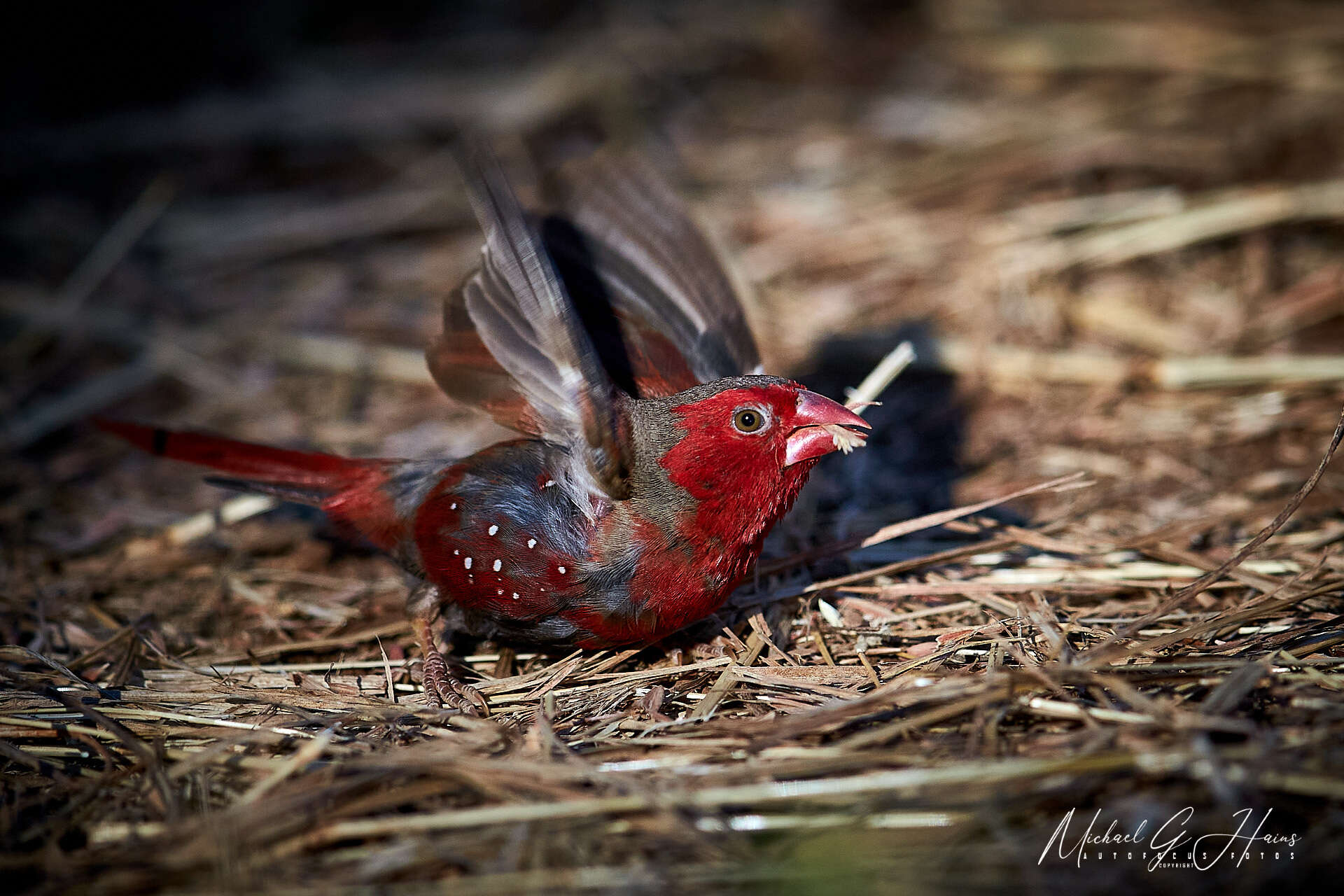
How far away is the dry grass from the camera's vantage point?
6.57 feet

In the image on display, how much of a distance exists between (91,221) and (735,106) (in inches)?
146

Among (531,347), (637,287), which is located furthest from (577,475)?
(637,287)

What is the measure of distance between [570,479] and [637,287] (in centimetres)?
82

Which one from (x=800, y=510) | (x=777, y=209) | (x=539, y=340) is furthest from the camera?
(x=777, y=209)

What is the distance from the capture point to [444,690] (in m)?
2.64

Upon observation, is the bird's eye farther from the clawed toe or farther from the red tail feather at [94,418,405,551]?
the red tail feather at [94,418,405,551]

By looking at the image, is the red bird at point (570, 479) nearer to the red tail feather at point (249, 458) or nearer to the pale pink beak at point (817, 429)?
the pale pink beak at point (817, 429)

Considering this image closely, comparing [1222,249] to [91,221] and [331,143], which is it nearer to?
[331,143]

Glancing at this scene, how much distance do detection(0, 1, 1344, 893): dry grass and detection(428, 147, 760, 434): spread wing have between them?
0.71 metres

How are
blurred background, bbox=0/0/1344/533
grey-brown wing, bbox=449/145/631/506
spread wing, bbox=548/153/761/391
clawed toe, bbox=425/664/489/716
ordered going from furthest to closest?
1. blurred background, bbox=0/0/1344/533
2. spread wing, bbox=548/153/761/391
3. clawed toe, bbox=425/664/489/716
4. grey-brown wing, bbox=449/145/631/506

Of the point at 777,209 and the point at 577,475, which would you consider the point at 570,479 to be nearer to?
the point at 577,475

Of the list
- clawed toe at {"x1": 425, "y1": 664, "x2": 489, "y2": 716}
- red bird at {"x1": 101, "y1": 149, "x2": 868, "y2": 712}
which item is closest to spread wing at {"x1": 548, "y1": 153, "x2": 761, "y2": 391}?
red bird at {"x1": 101, "y1": 149, "x2": 868, "y2": 712}

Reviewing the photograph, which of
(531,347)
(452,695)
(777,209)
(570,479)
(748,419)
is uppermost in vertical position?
(777,209)

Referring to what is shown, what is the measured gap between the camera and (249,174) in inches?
217
